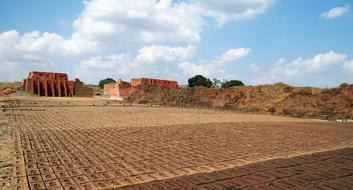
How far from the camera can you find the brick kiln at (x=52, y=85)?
37812 millimetres

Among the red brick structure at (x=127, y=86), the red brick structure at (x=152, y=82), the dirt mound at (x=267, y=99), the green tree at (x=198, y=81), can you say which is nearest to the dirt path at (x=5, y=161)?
the dirt mound at (x=267, y=99)

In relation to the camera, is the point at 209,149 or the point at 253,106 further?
the point at 253,106

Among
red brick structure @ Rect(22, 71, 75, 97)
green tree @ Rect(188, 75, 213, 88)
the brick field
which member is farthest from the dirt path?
green tree @ Rect(188, 75, 213, 88)

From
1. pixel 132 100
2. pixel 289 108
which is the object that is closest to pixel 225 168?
pixel 289 108

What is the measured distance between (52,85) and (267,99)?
92.1 feet

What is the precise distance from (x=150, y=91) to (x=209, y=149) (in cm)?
Answer: 2844

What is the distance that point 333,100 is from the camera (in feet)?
69.7

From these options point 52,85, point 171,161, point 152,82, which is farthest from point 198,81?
point 171,161

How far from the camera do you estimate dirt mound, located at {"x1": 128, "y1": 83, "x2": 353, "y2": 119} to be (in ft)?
68.3

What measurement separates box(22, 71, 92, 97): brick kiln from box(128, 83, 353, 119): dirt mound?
11.9 metres

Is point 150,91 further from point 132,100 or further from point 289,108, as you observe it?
point 289,108

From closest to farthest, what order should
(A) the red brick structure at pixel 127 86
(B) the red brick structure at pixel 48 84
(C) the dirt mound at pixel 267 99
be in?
(C) the dirt mound at pixel 267 99 < (B) the red brick structure at pixel 48 84 < (A) the red brick structure at pixel 127 86

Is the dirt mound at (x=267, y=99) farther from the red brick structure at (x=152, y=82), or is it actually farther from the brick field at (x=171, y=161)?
the brick field at (x=171, y=161)

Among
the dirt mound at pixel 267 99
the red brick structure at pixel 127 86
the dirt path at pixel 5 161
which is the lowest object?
the dirt path at pixel 5 161
